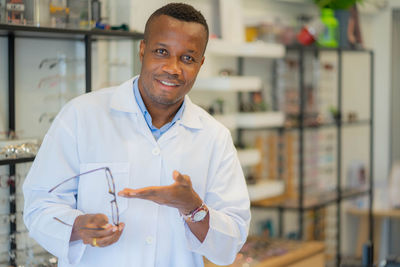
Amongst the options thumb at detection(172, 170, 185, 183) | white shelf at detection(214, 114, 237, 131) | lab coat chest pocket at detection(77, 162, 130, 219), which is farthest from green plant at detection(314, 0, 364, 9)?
thumb at detection(172, 170, 185, 183)

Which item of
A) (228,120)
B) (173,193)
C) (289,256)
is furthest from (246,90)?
(173,193)

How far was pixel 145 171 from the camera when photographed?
1785mm

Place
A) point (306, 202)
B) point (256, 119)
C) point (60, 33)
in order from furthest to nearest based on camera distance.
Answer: point (306, 202)
point (256, 119)
point (60, 33)

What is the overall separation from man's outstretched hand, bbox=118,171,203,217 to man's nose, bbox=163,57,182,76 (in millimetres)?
299

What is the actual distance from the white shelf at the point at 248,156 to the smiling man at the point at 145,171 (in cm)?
183

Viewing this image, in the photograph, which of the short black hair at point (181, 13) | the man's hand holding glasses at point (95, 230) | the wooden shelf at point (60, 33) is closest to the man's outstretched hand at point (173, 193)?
the man's hand holding glasses at point (95, 230)

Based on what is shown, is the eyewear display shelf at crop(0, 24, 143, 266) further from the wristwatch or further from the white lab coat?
the wristwatch

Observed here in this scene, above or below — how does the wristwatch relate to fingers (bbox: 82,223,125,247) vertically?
above

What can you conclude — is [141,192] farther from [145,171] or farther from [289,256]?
[289,256]

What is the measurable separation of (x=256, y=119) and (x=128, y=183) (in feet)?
7.13

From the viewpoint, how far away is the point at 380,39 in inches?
228

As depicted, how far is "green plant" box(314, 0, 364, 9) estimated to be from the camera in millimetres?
4570

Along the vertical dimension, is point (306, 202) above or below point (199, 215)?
A: below

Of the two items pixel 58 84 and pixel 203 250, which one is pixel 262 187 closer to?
pixel 58 84
